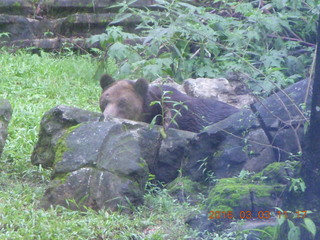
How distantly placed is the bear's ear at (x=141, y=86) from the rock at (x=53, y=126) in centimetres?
148

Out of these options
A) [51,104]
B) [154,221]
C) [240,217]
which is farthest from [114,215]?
[51,104]

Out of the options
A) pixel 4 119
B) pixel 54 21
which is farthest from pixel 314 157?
pixel 54 21

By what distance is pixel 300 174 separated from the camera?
3.38m

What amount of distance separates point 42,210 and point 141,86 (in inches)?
106

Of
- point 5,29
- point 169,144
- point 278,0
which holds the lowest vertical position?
point 5,29

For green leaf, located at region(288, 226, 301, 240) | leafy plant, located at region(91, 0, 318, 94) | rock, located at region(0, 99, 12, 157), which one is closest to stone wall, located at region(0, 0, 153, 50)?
leafy plant, located at region(91, 0, 318, 94)

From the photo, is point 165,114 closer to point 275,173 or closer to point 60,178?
point 60,178

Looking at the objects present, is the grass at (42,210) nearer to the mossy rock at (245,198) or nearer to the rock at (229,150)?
the mossy rock at (245,198)

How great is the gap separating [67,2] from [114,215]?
24.6ft

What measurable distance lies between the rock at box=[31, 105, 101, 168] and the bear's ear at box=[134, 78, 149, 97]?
148cm

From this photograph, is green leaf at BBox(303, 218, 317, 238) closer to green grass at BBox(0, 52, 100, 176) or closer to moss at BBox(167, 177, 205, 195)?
moss at BBox(167, 177, 205, 195)

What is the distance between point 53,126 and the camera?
498cm

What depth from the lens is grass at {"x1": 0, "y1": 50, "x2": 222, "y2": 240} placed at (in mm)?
3764

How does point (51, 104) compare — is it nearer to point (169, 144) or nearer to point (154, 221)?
point (169, 144)
